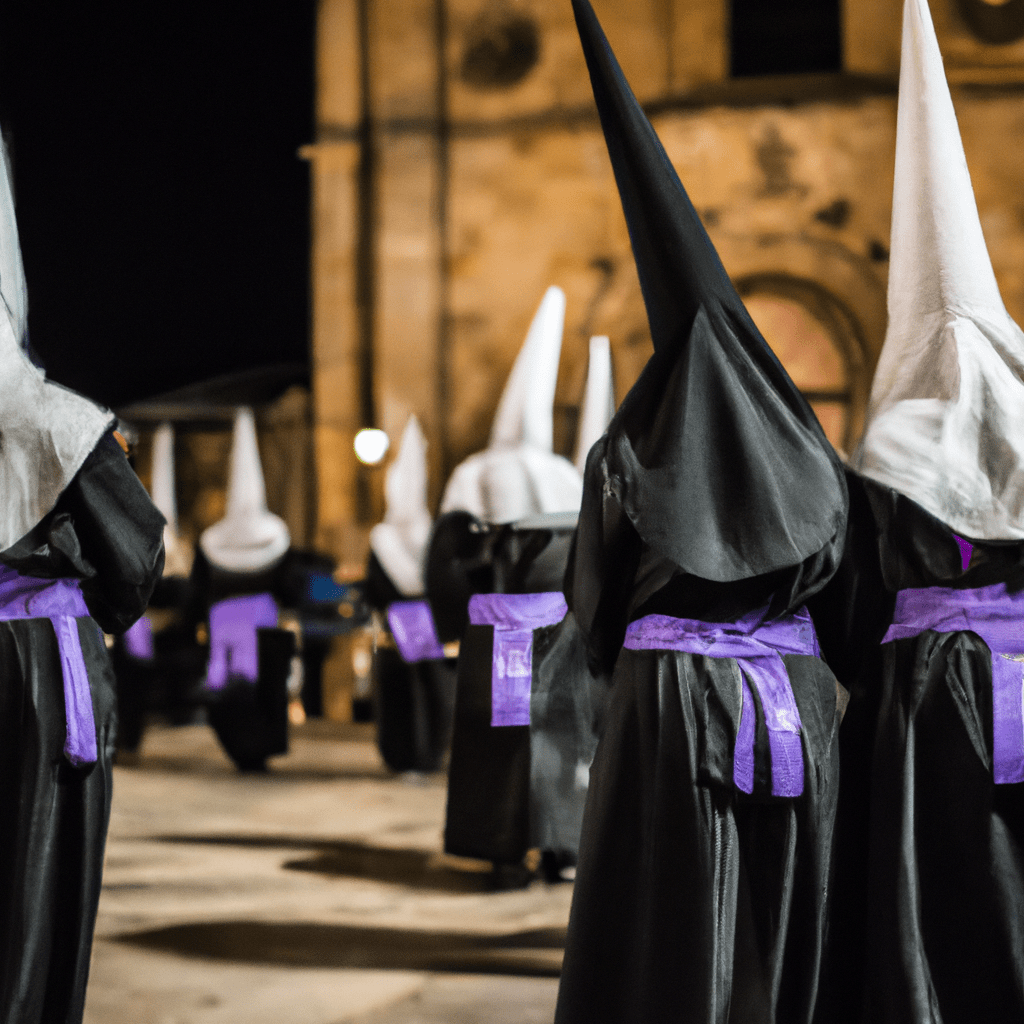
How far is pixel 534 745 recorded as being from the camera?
572 cm

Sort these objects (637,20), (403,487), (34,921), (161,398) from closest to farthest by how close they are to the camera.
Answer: (34,921) < (403,487) < (637,20) < (161,398)

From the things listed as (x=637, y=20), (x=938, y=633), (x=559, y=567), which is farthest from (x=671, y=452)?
(x=637, y=20)

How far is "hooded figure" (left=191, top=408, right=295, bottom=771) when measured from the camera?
954cm

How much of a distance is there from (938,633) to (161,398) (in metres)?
22.4

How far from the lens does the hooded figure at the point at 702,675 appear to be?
9.30ft

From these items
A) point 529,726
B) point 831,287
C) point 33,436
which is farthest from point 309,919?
point 831,287

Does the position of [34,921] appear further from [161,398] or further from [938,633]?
[161,398]

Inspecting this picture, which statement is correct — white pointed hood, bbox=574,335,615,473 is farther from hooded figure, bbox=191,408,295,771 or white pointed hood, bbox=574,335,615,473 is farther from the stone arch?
the stone arch

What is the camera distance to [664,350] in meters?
2.96

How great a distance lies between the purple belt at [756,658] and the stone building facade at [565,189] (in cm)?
968

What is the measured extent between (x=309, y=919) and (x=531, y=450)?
227 centimetres

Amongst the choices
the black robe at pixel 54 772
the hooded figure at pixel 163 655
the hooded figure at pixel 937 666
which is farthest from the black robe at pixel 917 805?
the hooded figure at pixel 163 655

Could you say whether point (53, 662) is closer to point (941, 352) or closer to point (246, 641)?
point (941, 352)

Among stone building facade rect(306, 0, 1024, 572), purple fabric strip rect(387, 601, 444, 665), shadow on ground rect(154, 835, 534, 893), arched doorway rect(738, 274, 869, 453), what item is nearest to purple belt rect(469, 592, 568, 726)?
shadow on ground rect(154, 835, 534, 893)
